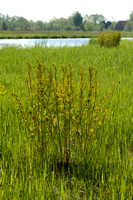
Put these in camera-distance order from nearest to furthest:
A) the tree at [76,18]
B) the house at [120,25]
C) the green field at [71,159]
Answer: the green field at [71,159], the tree at [76,18], the house at [120,25]

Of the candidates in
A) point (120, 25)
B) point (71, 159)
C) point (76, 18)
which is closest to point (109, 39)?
point (71, 159)

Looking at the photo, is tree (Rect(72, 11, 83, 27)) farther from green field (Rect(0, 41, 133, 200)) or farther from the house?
green field (Rect(0, 41, 133, 200))

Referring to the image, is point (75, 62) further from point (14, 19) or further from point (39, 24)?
point (14, 19)

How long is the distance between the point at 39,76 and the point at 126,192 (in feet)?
4.05

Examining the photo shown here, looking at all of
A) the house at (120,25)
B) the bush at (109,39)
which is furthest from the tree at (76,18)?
the bush at (109,39)

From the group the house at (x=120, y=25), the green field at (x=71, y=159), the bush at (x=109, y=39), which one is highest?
the house at (x=120, y=25)

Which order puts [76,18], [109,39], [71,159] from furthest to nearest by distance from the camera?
[76,18] → [109,39] → [71,159]

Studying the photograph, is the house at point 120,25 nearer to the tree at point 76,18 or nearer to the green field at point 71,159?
the tree at point 76,18

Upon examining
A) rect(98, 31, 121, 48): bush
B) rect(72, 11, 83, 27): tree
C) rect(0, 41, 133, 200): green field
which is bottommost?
rect(0, 41, 133, 200): green field

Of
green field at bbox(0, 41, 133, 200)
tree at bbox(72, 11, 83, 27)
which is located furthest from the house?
green field at bbox(0, 41, 133, 200)

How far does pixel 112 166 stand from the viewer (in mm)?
2270

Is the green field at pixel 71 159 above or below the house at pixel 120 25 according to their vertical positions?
below

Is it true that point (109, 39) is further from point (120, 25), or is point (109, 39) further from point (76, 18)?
point (120, 25)

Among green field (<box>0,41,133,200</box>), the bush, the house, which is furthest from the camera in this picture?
the house
